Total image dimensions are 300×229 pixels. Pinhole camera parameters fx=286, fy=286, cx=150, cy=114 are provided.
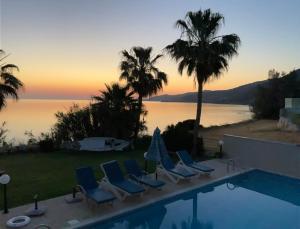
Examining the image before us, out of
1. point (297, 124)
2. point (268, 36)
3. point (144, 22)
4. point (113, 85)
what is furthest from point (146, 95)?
point (297, 124)

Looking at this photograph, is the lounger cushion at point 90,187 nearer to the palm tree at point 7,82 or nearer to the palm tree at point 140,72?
the palm tree at point 7,82

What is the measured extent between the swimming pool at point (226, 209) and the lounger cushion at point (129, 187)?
1.73 ft

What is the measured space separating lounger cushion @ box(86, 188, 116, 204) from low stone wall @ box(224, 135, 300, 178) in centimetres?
772

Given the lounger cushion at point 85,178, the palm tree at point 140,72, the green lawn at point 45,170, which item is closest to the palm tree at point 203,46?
the palm tree at point 140,72

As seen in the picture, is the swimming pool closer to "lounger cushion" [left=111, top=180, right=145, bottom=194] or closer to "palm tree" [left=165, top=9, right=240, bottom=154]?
"lounger cushion" [left=111, top=180, right=145, bottom=194]

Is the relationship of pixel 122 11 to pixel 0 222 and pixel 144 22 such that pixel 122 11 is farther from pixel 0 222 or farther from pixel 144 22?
pixel 0 222

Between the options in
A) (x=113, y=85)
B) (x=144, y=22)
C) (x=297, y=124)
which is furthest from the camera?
(x=297, y=124)

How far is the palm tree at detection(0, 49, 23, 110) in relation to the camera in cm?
1344

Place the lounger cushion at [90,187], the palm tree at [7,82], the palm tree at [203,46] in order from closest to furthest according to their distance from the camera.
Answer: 1. the lounger cushion at [90,187]
2. the palm tree at [203,46]
3. the palm tree at [7,82]

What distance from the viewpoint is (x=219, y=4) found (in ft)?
45.4

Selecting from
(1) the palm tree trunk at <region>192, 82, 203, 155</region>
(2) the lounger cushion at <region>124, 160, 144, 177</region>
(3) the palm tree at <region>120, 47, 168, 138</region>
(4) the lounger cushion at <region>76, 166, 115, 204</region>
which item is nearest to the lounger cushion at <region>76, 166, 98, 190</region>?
(4) the lounger cushion at <region>76, 166, 115, 204</region>

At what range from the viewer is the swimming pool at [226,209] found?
297 inches

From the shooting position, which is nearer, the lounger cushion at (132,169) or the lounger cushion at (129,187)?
the lounger cushion at (129,187)

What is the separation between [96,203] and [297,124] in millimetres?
22739
